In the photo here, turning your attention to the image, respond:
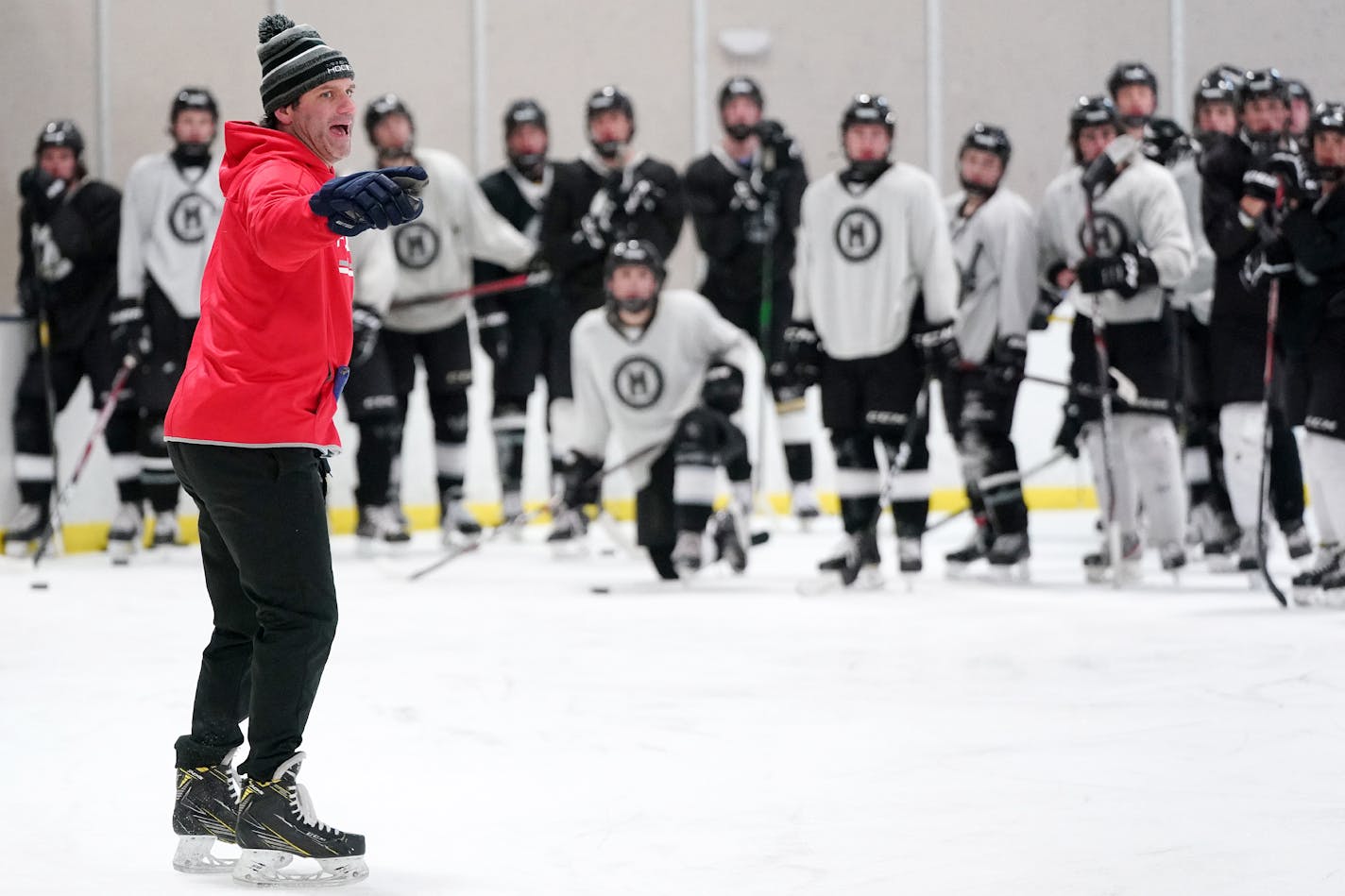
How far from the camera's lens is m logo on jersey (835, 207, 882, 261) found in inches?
209

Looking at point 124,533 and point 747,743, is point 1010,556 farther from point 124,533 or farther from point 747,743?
point 124,533

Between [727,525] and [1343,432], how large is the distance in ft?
6.23

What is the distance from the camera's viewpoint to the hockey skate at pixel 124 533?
6.21m

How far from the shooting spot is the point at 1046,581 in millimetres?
5621

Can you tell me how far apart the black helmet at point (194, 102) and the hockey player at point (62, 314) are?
46cm

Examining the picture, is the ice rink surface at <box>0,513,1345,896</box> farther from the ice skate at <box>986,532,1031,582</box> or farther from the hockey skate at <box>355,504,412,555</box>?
the hockey skate at <box>355,504,412,555</box>

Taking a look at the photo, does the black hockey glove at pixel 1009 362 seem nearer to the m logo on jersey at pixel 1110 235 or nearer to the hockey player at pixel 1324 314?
the m logo on jersey at pixel 1110 235

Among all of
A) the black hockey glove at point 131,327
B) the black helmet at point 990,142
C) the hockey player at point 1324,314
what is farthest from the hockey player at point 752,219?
the hockey player at point 1324,314

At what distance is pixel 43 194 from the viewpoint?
6535 mm

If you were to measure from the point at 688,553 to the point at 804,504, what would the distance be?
85.9 inches

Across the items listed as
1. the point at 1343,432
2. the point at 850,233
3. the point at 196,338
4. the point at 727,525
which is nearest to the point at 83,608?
the point at 727,525

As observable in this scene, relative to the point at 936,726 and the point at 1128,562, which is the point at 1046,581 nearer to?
the point at 1128,562

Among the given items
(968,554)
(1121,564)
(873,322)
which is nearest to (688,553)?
(873,322)

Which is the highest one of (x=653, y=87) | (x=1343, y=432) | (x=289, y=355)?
(x=653, y=87)
